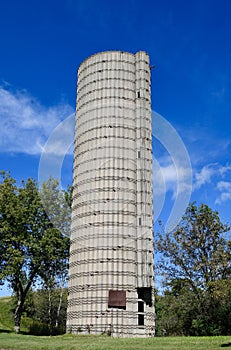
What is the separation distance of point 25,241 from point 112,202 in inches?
527

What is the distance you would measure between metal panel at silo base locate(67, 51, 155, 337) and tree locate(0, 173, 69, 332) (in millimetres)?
6709

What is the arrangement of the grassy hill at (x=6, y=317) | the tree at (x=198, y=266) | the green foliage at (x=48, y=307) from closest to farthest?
the tree at (x=198, y=266) → the grassy hill at (x=6, y=317) → the green foliage at (x=48, y=307)

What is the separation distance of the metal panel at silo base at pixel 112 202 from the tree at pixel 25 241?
6709 mm

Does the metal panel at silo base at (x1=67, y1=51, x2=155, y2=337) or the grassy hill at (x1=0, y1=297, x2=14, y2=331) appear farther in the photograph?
the grassy hill at (x1=0, y1=297, x2=14, y2=331)

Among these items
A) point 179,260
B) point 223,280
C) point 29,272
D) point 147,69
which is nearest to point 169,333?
point 179,260

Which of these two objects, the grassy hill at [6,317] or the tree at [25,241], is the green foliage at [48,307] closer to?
the grassy hill at [6,317]

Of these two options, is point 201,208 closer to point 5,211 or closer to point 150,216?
point 150,216

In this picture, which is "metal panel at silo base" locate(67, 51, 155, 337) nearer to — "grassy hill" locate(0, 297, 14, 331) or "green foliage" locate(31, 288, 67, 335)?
"green foliage" locate(31, 288, 67, 335)

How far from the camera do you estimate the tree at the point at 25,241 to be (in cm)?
4972

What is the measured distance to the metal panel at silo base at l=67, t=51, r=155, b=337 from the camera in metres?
41.6

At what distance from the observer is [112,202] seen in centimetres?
4472

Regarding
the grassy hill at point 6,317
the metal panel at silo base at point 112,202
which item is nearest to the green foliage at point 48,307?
the grassy hill at point 6,317

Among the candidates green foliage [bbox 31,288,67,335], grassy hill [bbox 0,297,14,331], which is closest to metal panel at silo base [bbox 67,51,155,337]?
green foliage [bbox 31,288,67,335]

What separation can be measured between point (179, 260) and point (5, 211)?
905 inches
